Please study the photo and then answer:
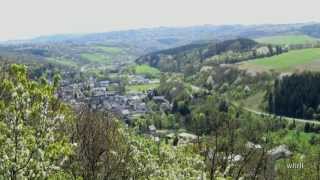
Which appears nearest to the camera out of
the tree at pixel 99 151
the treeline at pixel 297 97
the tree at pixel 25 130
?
the tree at pixel 25 130

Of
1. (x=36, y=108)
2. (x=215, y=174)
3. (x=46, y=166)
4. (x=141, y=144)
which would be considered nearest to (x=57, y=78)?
(x=36, y=108)

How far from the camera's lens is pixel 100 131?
77.6 ft

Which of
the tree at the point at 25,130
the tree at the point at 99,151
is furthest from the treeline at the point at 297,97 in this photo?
the tree at the point at 25,130

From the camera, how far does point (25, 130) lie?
13.7 meters

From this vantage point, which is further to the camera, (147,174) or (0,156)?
(147,174)

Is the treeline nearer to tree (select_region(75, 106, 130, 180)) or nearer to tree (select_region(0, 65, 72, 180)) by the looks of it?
tree (select_region(75, 106, 130, 180))

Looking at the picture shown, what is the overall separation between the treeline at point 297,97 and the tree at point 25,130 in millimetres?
147866

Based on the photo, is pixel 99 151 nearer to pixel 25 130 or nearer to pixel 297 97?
pixel 25 130

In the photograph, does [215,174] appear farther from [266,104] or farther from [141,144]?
[266,104]

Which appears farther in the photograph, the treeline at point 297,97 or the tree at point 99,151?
the treeline at point 297,97

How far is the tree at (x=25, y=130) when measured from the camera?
531 inches

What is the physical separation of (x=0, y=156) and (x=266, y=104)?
540 feet

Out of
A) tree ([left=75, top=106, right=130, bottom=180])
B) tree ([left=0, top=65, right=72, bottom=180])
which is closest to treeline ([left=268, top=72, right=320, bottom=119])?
tree ([left=75, top=106, right=130, bottom=180])

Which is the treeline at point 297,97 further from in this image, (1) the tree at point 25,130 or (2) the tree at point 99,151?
(1) the tree at point 25,130
